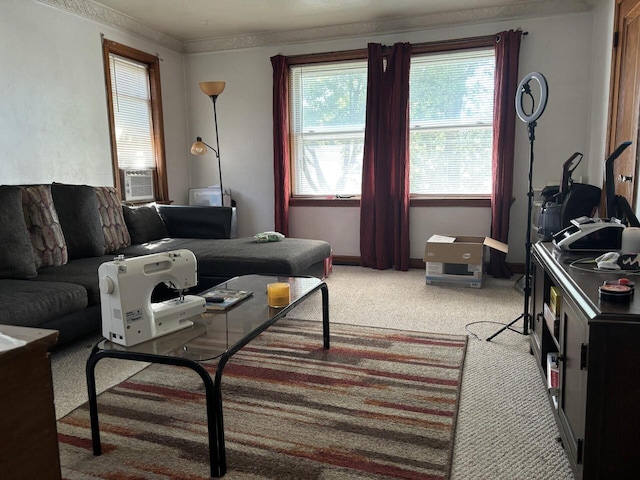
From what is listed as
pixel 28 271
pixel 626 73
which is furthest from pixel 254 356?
pixel 626 73

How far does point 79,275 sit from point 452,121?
360 centimetres

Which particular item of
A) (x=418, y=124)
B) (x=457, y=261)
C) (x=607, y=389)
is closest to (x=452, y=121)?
(x=418, y=124)

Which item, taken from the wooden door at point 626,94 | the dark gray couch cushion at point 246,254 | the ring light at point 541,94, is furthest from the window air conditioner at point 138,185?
the wooden door at point 626,94

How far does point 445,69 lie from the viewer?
15.0 feet

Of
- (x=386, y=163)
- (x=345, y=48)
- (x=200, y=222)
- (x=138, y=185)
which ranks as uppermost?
(x=345, y=48)

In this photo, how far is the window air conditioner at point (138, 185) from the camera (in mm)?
4652

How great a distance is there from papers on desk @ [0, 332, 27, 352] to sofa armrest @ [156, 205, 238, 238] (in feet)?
11.1

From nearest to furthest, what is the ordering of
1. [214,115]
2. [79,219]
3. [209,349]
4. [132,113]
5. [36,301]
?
[209,349] < [36,301] < [79,219] < [132,113] < [214,115]

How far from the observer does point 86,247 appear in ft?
11.1

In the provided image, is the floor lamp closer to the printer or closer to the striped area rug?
the striped area rug

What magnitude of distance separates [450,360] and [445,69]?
126 inches

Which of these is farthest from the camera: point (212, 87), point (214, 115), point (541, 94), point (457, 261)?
point (214, 115)

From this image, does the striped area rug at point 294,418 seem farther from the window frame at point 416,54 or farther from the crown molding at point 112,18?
the crown molding at point 112,18

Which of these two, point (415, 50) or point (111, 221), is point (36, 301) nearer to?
point (111, 221)
